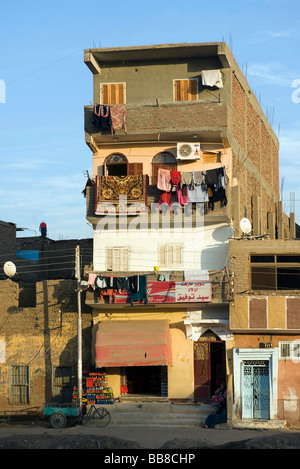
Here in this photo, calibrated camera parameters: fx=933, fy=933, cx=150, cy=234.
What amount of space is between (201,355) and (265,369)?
344cm

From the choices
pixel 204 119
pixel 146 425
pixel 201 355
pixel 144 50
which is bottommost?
pixel 146 425

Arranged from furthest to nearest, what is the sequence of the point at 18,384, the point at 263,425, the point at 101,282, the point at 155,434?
the point at 18,384
the point at 101,282
the point at 263,425
the point at 155,434

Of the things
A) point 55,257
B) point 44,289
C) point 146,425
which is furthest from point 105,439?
point 55,257

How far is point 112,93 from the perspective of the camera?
1665 inches

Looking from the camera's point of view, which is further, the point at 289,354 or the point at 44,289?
the point at 44,289

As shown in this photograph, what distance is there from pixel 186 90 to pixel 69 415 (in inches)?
597

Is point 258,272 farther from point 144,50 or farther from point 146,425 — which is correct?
point 144,50

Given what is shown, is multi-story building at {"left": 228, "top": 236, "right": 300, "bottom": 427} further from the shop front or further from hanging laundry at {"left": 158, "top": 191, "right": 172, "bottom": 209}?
hanging laundry at {"left": 158, "top": 191, "right": 172, "bottom": 209}

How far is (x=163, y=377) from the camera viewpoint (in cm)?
4016

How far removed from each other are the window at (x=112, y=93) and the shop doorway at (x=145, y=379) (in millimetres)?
11947

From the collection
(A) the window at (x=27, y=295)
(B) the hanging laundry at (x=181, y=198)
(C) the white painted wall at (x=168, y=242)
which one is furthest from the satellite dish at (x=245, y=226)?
(A) the window at (x=27, y=295)

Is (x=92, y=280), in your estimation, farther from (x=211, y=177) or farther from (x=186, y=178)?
(x=211, y=177)

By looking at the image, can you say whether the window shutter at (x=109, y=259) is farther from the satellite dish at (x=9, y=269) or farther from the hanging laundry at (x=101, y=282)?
the satellite dish at (x=9, y=269)

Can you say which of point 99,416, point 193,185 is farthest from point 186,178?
point 99,416
